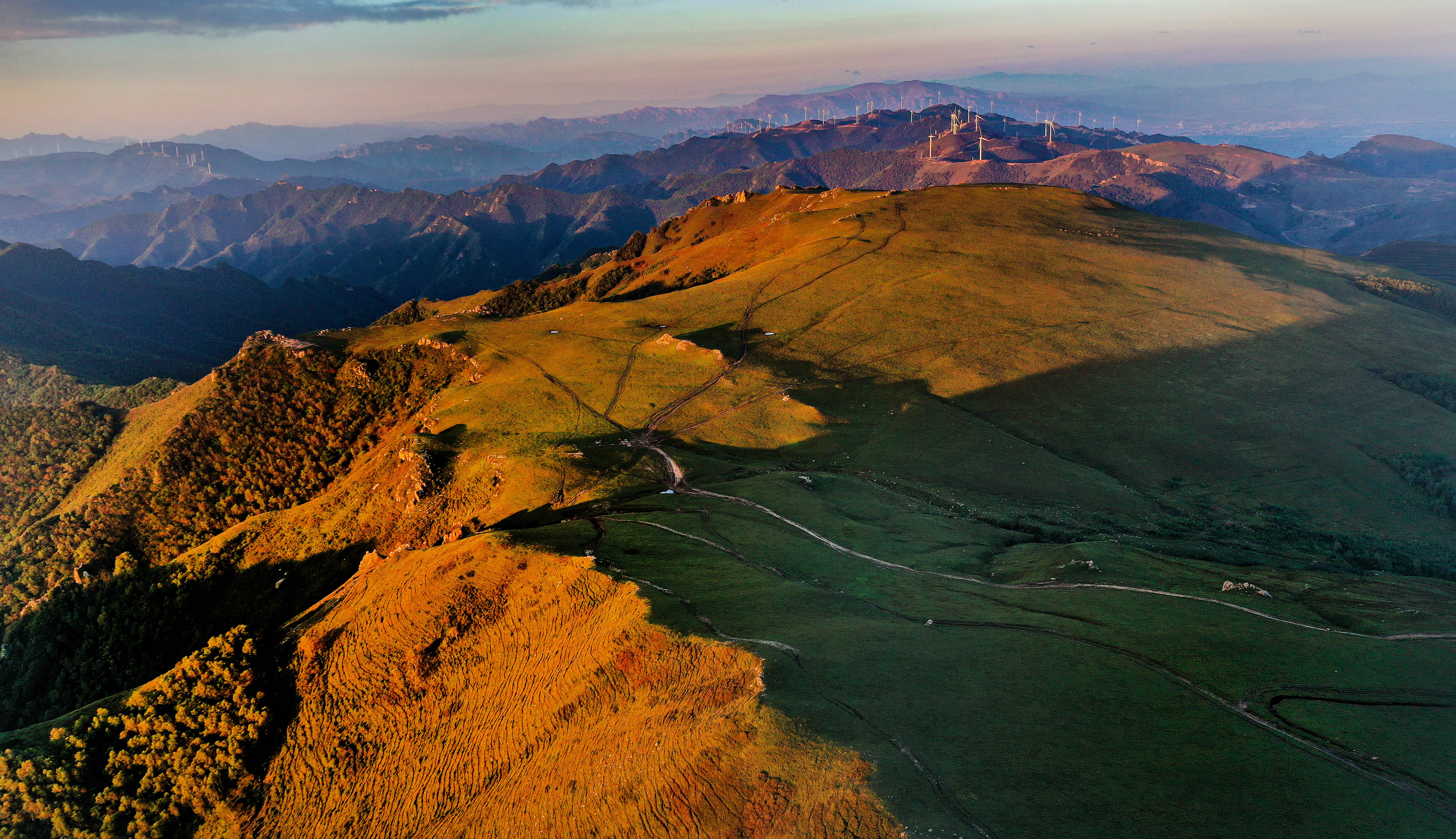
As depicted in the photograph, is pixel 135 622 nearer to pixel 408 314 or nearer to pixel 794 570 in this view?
pixel 794 570

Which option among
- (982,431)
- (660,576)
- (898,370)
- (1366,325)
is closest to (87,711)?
(660,576)

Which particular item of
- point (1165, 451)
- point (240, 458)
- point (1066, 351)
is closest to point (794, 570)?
point (1165, 451)

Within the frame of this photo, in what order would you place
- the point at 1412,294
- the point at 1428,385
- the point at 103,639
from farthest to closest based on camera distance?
the point at 1412,294 < the point at 1428,385 < the point at 103,639

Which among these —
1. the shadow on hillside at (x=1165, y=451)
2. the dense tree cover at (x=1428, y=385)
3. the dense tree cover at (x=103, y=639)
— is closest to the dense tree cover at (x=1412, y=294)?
the shadow on hillside at (x=1165, y=451)

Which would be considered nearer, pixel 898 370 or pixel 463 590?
pixel 463 590

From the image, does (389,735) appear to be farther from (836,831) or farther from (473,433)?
(473,433)

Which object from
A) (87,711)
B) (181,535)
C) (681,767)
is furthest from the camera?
(181,535)

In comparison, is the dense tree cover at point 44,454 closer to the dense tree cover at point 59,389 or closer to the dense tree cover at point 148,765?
the dense tree cover at point 59,389
